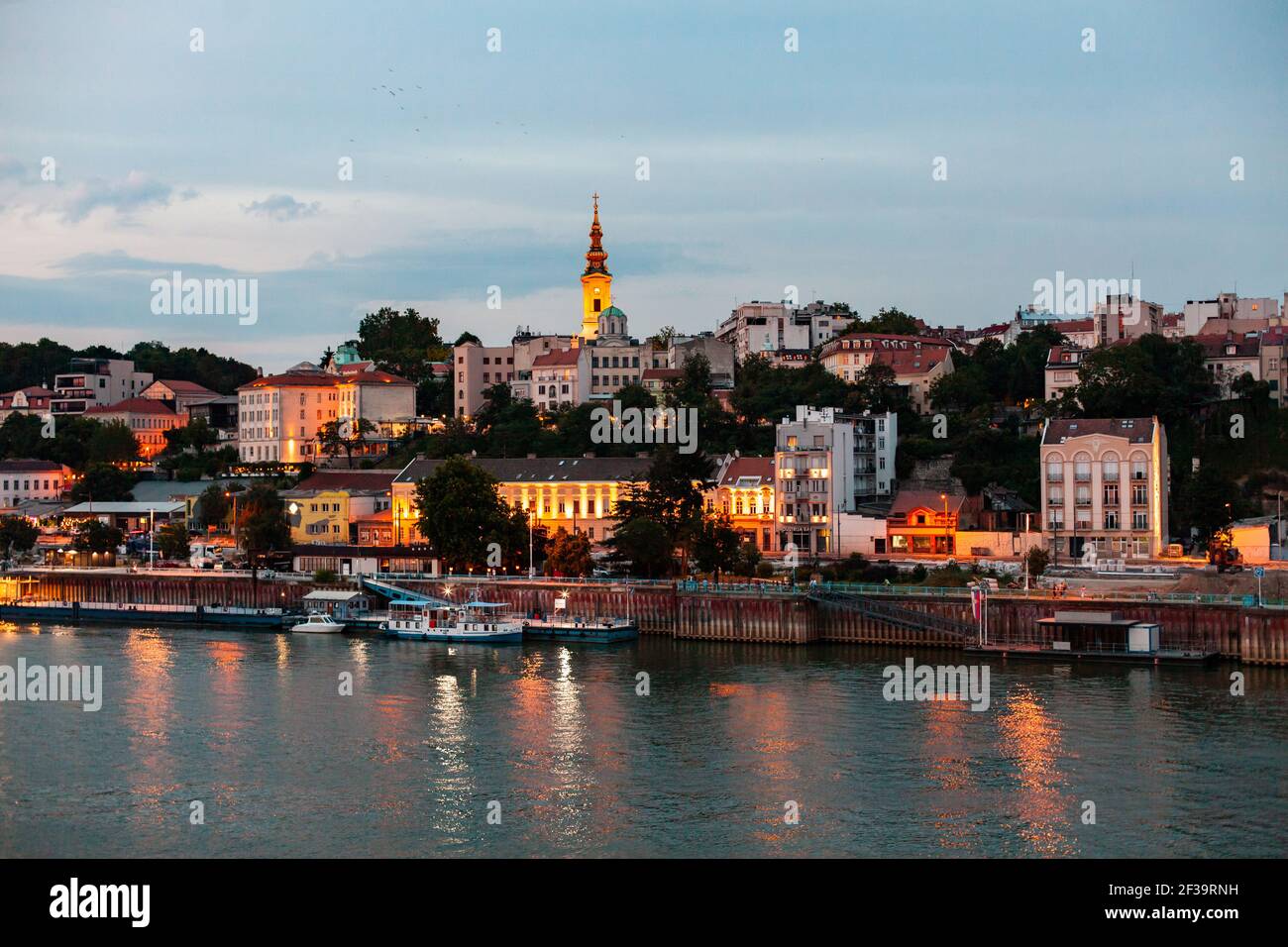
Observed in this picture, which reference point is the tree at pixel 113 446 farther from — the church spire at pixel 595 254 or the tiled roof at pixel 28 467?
the church spire at pixel 595 254

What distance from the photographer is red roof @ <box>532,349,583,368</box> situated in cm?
9256

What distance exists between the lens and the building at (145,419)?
10300cm

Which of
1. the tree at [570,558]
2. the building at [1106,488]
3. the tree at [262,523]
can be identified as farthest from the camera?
the tree at [262,523]

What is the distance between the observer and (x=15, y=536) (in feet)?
255

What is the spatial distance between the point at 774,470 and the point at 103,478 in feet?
145

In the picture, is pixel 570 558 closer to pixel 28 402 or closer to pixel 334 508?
pixel 334 508

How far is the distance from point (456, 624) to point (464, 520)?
29.2 ft

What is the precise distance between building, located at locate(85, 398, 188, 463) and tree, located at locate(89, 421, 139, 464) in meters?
3.57

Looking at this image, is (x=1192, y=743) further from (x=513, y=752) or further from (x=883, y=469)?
(x=883, y=469)

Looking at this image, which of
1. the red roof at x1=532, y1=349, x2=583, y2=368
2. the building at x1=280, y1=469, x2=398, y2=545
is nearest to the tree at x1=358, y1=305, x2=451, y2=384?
the red roof at x1=532, y1=349, x2=583, y2=368

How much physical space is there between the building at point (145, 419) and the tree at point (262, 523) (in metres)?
30.4

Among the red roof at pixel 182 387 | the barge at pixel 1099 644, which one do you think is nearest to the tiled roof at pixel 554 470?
the barge at pixel 1099 644

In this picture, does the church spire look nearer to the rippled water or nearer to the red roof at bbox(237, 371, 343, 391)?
the red roof at bbox(237, 371, 343, 391)

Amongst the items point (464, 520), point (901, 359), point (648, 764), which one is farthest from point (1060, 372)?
point (648, 764)
